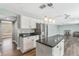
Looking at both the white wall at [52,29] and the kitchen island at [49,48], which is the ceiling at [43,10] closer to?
the white wall at [52,29]

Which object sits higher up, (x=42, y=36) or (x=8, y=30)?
(x=8, y=30)

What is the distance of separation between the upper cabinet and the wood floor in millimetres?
357

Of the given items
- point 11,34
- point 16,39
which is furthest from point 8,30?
point 16,39

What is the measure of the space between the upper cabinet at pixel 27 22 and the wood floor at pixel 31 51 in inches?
14.1

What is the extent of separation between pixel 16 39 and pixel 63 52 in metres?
0.88

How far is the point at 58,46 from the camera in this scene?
1.13 metres

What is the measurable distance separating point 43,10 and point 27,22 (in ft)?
1.21

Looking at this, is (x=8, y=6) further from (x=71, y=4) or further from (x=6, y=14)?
(x=71, y=4)

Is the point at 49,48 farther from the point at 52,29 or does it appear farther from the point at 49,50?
the point at 52,29

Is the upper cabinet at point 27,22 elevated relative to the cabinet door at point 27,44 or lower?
elevated

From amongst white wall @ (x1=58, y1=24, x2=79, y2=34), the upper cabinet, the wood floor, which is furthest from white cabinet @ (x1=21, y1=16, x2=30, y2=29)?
white wall @ (x1=58, y1=24, x2=79, y2=34)

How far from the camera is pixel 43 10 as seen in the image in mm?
982

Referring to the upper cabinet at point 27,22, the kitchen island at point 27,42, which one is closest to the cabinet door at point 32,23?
the upper cabinet at point 27,22

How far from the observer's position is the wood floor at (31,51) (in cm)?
99
